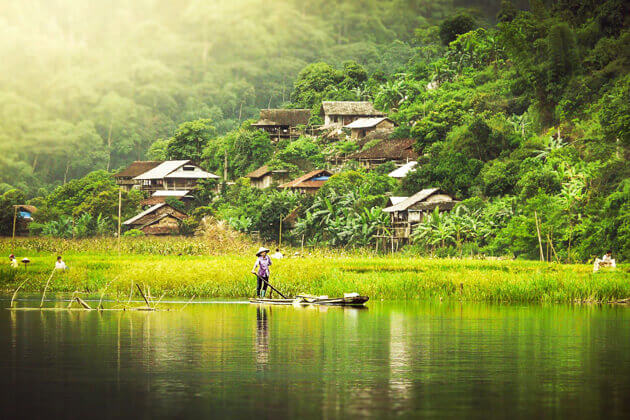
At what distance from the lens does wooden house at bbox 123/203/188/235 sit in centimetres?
8375

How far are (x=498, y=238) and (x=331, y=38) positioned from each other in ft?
459

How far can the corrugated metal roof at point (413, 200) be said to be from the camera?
2501 inches

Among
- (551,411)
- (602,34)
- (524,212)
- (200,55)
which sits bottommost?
(551,411)

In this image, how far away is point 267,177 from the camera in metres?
89.3

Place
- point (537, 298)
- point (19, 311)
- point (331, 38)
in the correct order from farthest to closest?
point (331, 38) < point (537, 298) < point (19, 311)

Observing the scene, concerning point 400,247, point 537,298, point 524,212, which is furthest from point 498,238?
point 537,298

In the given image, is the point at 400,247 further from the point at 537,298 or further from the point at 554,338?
the point at 554,338

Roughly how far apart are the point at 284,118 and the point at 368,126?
13.7 m

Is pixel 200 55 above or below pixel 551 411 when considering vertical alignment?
above

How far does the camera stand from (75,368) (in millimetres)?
13289

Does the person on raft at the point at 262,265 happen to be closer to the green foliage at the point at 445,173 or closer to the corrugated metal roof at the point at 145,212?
the green foliage at the point at 445,173

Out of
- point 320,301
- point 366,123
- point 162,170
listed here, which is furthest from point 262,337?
point 162,170

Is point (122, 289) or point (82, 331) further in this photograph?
point (122, 289)

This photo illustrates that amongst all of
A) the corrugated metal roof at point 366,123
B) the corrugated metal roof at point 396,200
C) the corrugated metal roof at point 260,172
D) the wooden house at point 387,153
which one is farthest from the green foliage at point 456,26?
the corrugated metal roof at point 396,200
